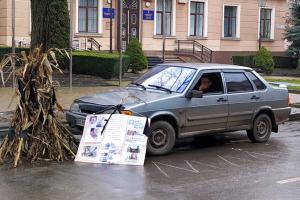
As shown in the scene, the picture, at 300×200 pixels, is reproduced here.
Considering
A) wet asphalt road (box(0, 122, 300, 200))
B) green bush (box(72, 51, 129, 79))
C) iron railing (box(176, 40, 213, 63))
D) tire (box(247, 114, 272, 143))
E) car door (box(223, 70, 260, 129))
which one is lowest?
wet asphalt road (box(0, 122, 300, 200))

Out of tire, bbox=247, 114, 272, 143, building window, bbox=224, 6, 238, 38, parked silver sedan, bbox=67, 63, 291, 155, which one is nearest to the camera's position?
parked silver sedan, bbox=67, 63, 291, 155

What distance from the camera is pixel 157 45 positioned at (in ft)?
114

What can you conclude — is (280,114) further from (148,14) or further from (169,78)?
(148,14)

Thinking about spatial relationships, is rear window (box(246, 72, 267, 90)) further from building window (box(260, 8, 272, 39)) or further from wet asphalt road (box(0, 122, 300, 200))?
building window (box(260, 8, 272, 39))

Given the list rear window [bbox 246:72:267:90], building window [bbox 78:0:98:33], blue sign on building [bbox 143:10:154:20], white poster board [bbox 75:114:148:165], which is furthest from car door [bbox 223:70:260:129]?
blue sign on building [bbox 143:10:154:20]

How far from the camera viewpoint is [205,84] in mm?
10703

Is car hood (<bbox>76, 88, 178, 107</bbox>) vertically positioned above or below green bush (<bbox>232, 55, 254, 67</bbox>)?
below

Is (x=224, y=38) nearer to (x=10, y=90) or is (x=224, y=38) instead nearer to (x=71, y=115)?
(x=10, y=90)

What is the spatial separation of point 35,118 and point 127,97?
161 centimetres

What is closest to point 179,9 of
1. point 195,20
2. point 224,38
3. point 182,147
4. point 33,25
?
point 195,20

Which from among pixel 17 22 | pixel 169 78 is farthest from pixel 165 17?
pixel 169 78

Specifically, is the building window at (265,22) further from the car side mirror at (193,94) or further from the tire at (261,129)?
the car side mirror at (193,94)

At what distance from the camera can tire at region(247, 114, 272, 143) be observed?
11477 millimetres

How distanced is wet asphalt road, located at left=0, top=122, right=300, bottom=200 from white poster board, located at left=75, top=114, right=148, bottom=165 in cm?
23
